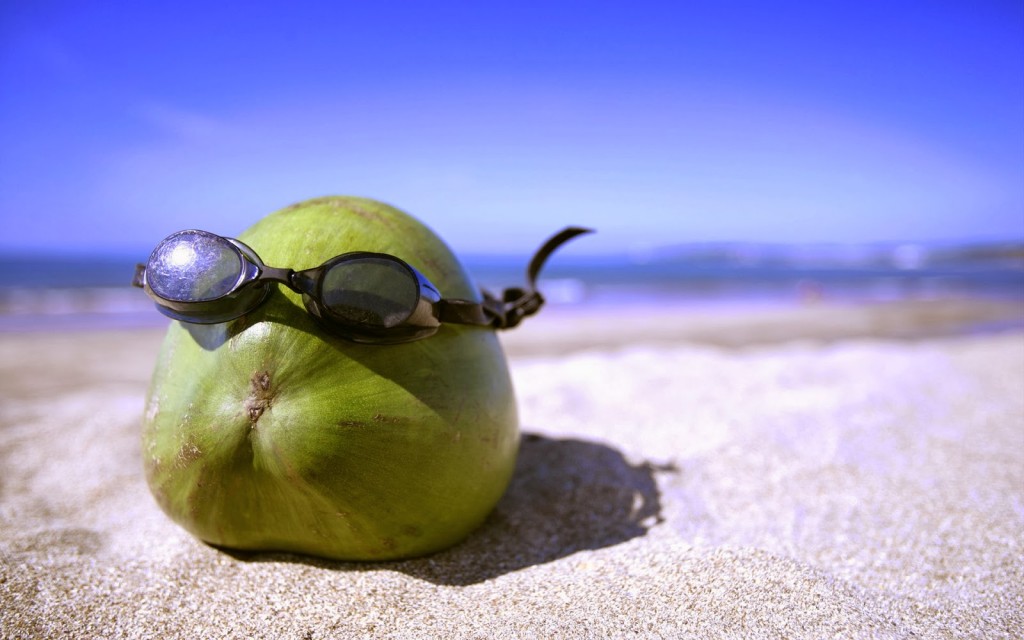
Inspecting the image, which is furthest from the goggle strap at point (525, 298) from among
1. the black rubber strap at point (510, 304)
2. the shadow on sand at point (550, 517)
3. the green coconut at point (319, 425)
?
the shadow on sand at point (550, 517)

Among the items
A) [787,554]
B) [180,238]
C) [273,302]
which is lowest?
[787,554]

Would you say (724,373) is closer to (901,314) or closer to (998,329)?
(998,329)

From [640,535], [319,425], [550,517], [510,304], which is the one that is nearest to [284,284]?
[319,425]

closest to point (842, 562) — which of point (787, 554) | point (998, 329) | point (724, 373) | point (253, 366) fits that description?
point (787, 554)

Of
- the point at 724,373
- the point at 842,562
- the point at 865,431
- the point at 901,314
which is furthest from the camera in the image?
the point at 901,314

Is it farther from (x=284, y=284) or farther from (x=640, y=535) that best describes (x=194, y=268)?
(x=640, y=535)

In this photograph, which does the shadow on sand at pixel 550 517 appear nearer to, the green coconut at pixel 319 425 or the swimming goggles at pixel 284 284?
the green coconut at pixel 319 425
